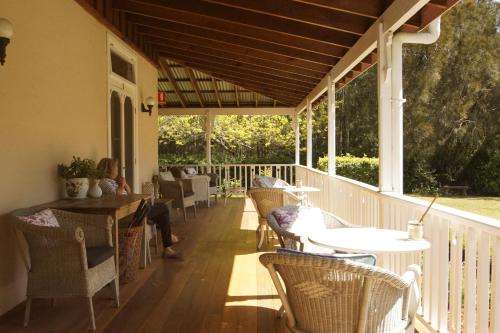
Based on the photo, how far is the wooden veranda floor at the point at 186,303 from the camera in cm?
340

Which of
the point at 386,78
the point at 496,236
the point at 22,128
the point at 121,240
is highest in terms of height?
the point at 386,78

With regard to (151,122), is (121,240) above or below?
below

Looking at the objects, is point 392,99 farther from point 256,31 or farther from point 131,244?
point 131,244

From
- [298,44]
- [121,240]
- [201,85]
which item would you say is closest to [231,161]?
[201,85]

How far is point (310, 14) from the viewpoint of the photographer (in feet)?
15.5

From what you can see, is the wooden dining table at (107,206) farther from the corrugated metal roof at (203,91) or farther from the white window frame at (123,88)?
the corrugated metal roof at (203,91)

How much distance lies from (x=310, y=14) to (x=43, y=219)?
3.03 metres

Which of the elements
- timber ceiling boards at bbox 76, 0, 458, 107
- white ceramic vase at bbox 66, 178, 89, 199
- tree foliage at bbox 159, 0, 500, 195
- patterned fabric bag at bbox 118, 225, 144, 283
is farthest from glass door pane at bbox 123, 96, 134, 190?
tree foliage at bbox 159, 0, 500, 195

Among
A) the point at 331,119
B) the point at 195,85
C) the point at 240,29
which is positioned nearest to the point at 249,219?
the point at 331,119

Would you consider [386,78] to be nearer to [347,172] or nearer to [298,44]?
[298,44]

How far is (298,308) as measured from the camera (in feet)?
7.19

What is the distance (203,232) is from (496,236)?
5283mm

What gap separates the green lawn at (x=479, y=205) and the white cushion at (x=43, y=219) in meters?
8.92

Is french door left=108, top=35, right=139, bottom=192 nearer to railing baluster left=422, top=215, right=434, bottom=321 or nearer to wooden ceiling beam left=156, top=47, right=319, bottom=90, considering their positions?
wooden ceiling beam left=156, top=47, right=319, bottom=90
